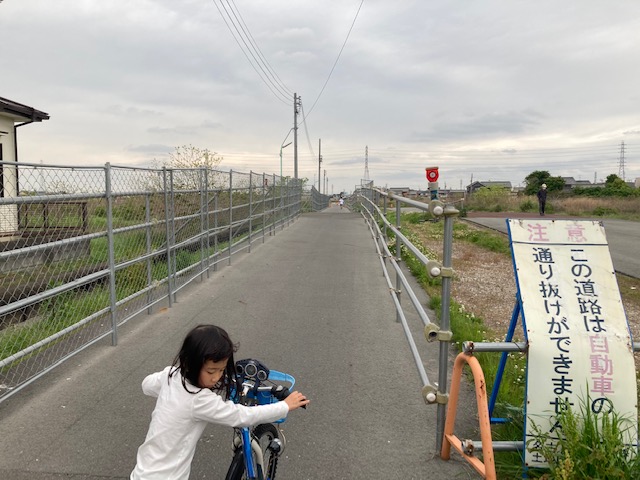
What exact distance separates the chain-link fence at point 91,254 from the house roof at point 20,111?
440cm

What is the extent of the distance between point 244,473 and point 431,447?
4.53ft

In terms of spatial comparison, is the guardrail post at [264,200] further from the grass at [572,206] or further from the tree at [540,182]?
the tree at [540,182]

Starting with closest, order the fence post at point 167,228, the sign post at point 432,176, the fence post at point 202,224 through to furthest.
Answer: the sign post at point 432,176, the fence post at point 167,228, the fence post at point 202,224

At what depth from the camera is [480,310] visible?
7.48 m

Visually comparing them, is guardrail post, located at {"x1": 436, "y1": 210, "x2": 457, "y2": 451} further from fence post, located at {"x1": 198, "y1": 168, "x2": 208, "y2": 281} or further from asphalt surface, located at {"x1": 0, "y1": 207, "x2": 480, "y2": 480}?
fence post, located at {"x1": 198, "y1": 168, "x2": 208, "y2": 281}

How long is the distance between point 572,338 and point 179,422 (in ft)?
6.42

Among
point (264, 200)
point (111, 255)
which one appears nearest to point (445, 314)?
point (111, 255)

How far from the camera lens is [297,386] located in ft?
13.8

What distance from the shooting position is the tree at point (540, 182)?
5556cm

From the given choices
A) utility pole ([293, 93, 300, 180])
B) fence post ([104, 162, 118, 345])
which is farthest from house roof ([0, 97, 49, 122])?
utility pole ([293, 93, 300, 180])

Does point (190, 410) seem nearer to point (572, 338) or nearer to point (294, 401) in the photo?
point (294, 401)

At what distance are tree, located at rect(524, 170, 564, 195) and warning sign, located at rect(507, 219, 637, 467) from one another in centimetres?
5454

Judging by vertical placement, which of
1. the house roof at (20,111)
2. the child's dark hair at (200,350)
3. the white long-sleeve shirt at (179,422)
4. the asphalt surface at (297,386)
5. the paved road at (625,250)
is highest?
the house roof at (20,111)

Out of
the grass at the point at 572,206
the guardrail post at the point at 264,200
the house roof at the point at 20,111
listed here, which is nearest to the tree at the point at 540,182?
the grass at the point at 572,206
